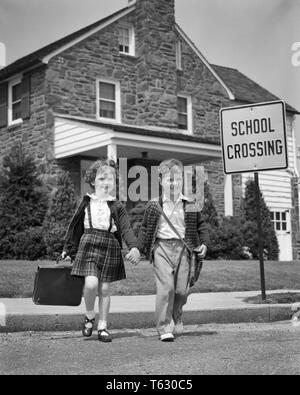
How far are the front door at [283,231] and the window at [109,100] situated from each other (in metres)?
7.52

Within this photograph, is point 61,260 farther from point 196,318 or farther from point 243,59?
point 243,59

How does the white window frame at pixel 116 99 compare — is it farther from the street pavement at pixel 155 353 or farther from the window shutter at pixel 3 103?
the street pavement at pixel 155 353

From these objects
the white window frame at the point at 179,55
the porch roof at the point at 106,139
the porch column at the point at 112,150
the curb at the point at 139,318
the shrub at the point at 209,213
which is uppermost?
the white window frame at the point at 179,55

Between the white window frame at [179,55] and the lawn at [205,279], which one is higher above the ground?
the white window frame at [179,55]

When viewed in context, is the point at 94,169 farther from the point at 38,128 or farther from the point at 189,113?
the point at 189,113

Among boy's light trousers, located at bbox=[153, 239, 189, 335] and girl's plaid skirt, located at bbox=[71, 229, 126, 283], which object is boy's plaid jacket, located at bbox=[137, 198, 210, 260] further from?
girl's plaid skirt, located at bbox=[71, 229, 126, 283]

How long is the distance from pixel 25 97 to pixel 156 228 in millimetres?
13923

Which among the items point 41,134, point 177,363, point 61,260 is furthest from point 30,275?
point 41,134

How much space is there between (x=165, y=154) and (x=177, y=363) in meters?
14.6

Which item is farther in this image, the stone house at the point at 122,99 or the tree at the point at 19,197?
the stone house at the point at 122,99

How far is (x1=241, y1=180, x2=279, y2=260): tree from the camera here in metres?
18.7

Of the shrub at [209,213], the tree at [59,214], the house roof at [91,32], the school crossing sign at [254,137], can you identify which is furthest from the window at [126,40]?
the school crossing sign at [254,137]

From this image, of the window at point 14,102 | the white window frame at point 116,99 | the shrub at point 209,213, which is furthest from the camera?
the window at point 14,102

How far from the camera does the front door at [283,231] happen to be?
2340 centimetres
